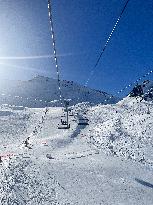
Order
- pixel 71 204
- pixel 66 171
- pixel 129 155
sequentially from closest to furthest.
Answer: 1. pixel 71 204
2. pixel 66 171
3. pixel 129 155

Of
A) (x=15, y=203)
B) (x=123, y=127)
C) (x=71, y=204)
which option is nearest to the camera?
(x=15, y=203)

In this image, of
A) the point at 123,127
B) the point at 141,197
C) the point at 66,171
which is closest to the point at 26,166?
the point at 66,171

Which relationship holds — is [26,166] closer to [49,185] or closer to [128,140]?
[49,185]

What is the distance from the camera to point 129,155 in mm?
27188

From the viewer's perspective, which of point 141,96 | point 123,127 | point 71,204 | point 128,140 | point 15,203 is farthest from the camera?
point 141,96

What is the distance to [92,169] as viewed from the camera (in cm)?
2173

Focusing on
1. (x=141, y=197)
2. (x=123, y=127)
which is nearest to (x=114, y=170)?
(x=141, y=197)

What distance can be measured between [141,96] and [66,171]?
70517 mm

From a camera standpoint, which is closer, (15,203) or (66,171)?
(15,203)

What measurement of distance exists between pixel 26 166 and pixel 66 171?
7.96 ft

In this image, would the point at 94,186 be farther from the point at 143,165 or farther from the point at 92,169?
the point at 143,165

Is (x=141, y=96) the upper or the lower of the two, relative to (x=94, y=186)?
upper

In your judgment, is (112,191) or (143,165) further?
(143,165)

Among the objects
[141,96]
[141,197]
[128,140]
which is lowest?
[141,197]
